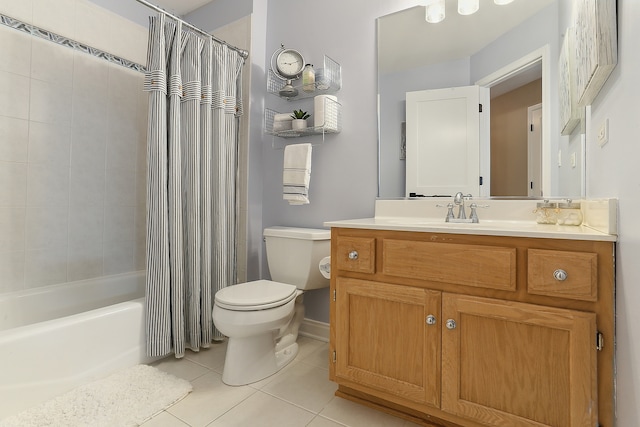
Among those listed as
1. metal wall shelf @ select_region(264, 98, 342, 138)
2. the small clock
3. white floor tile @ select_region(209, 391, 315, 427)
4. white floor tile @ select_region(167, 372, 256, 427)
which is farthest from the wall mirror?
white floor tile @ select_region(167, 372, 256, 427)

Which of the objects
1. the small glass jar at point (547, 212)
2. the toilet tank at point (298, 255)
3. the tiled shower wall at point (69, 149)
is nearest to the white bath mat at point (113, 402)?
the toilet tank at point (298, 255)

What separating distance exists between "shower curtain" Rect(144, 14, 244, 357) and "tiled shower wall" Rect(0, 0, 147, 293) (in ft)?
2.33

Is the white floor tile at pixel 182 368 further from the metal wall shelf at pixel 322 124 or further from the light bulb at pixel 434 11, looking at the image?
the light bulb at pixel 434 11

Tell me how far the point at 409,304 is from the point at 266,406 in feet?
2.69

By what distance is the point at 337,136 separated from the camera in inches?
82.8

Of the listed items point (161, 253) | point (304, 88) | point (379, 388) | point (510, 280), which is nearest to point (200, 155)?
point (161, 253)

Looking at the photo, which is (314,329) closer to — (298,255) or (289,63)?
(298,255)

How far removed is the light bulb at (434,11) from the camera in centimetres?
174

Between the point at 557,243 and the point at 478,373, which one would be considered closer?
the point at 557,243

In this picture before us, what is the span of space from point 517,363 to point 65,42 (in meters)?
2.97

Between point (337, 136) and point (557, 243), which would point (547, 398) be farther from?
point (337, 136)

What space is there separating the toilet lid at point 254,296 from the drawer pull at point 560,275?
3.83 ft

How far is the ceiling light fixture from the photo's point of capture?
166 cm

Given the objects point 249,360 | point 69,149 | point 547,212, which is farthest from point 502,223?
point 69,149
